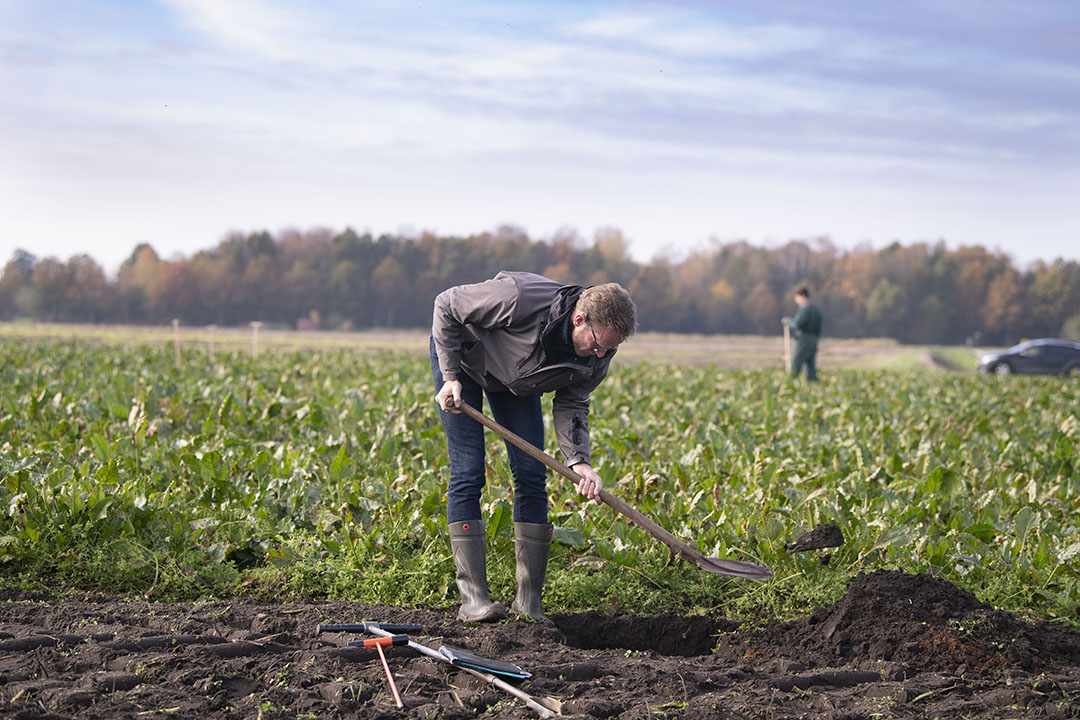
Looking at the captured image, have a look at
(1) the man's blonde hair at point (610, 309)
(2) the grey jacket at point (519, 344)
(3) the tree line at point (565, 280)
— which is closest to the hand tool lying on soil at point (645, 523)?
(2) the grey jacket at point (519, 344)

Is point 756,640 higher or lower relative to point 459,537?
lower

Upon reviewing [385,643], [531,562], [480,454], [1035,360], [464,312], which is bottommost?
[385,643]

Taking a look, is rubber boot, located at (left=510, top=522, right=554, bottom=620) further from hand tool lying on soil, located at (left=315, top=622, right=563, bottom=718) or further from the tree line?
the tree line

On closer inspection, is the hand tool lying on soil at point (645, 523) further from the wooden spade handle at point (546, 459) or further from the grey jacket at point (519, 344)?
the grey jacket at point (519, 344)

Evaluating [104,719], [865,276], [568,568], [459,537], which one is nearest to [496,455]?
[568,568]

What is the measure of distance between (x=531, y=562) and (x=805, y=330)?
13293mm

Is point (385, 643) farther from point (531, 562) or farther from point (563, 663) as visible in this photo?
point (531, 562)

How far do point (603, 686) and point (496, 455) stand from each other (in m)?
4.42

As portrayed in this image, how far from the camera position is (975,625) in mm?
4598

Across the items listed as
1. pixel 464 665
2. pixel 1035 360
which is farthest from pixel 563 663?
pixel 1035 360

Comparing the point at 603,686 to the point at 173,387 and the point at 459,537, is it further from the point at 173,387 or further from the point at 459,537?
the point at 173,387

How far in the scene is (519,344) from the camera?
14.8 ft

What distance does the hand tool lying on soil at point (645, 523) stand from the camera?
4559mm

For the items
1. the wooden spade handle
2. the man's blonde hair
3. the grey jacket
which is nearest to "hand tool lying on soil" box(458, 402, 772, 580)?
the wooden spade handle
